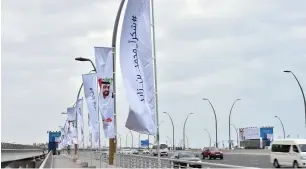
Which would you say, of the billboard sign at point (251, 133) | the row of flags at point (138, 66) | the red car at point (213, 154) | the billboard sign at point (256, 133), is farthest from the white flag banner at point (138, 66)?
the billboard sign at point (251, 133)

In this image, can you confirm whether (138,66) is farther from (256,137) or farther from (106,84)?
(256,137)

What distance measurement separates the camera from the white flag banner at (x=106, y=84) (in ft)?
84.1

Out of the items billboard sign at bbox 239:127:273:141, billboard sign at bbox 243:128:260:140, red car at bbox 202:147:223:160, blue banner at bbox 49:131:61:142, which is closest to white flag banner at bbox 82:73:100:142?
red car at bbox 202:147:223:160

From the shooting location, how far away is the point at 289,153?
37.1m

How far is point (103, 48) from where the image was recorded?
25.8 m

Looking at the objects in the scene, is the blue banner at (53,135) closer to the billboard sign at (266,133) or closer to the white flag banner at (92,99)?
the billboard sign at (266,133)

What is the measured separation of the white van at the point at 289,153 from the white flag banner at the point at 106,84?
1566cm

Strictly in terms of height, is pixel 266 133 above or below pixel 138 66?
below

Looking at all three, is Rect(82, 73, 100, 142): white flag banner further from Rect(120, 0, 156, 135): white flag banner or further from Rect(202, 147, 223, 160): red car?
Rect(202, 147, 223, 160): red car

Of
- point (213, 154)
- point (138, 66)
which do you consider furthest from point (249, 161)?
point (138, 66)

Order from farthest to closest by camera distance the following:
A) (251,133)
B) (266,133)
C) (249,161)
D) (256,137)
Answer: (251,133) < (256,137) < (266,133) < (249,161)

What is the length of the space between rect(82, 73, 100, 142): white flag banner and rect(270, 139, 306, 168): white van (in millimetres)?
13619

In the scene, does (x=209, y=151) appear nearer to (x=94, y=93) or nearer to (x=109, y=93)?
(x=94, y=93)

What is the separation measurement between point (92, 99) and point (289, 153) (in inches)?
569
